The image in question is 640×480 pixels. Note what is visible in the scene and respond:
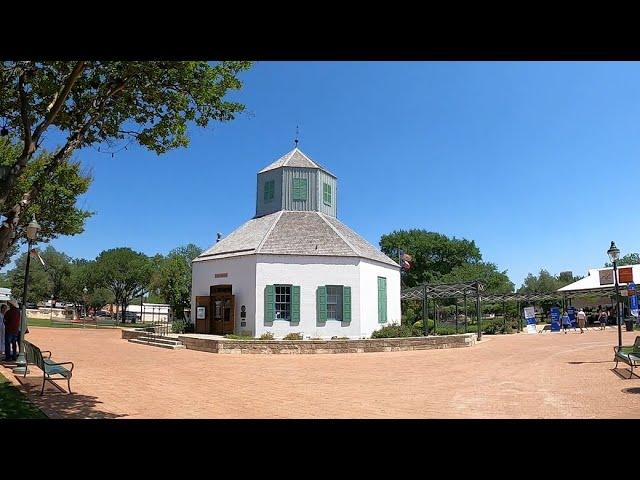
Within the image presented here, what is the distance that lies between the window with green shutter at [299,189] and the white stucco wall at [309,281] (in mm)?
6031

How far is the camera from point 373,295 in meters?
25.6

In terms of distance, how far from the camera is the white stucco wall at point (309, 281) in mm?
23375

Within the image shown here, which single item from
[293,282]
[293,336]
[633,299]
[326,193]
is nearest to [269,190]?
[326,193]

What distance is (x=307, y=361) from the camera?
17.0 meters

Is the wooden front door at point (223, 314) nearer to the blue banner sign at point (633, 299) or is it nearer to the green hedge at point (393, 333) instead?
the green hedge at point (393, 333)

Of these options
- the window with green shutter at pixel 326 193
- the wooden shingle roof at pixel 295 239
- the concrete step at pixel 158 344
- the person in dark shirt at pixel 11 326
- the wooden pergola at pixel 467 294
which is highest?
the window with green shutter at pixel 326 193

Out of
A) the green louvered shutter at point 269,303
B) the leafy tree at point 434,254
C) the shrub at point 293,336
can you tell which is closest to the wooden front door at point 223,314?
the green louvered shutter at point 269,303

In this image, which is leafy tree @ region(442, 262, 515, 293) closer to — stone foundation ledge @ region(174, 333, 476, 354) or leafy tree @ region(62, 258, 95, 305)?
stone foundation ledge @ region(174, 333, 476, 354)
